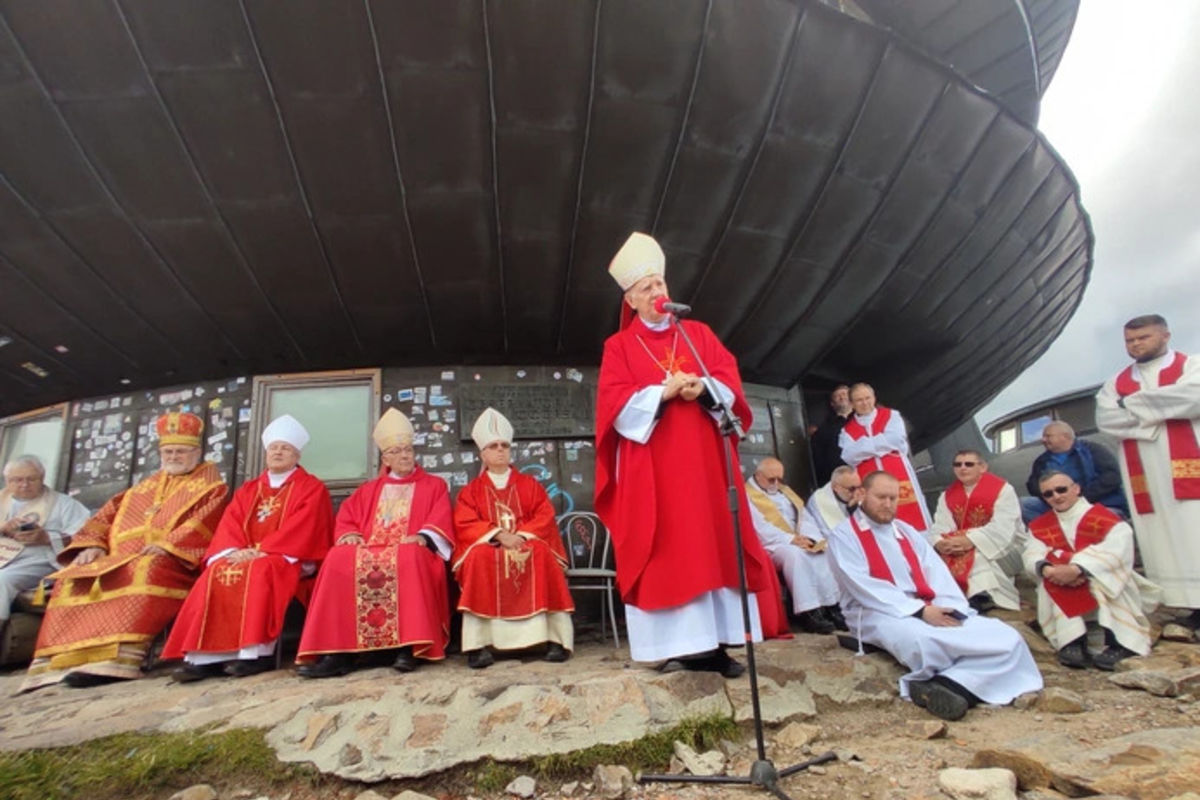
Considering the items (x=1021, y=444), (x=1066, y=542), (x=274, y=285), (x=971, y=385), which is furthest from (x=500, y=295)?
(x=1021, y=444)

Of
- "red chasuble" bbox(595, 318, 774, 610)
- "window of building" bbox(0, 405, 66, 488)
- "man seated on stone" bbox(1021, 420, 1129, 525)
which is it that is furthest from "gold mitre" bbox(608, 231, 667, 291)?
"window of building" bbox(0, 405, 66, 488)

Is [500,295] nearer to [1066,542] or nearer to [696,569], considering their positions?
[696,569]

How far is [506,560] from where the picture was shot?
438 centimetres

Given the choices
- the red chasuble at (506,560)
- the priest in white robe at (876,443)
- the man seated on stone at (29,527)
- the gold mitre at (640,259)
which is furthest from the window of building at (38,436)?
the priest in white robe at (876,443)

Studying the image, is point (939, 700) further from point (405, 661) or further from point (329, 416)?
point (329, 416)

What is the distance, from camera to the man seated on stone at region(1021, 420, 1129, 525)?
5082 mm

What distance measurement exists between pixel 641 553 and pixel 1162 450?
363 cm

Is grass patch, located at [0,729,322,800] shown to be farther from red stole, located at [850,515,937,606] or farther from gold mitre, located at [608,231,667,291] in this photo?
red stole, located at [850,515,937,606]

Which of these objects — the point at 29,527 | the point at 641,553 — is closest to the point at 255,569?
the point at 29,527

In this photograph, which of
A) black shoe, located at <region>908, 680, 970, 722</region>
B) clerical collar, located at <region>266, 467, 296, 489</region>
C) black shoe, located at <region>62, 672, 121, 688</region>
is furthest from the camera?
clerical collar, located at <region>266, 467, 296, 489</region>

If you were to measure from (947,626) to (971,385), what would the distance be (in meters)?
7.07

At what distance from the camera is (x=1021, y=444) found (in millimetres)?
11242

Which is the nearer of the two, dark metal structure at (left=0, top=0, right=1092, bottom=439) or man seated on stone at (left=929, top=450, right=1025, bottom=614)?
dark metal structure at (left=0, top=0, right=1092, bottom=439)

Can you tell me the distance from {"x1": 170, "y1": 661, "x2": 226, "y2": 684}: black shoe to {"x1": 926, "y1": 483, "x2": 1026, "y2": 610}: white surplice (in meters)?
5.04
